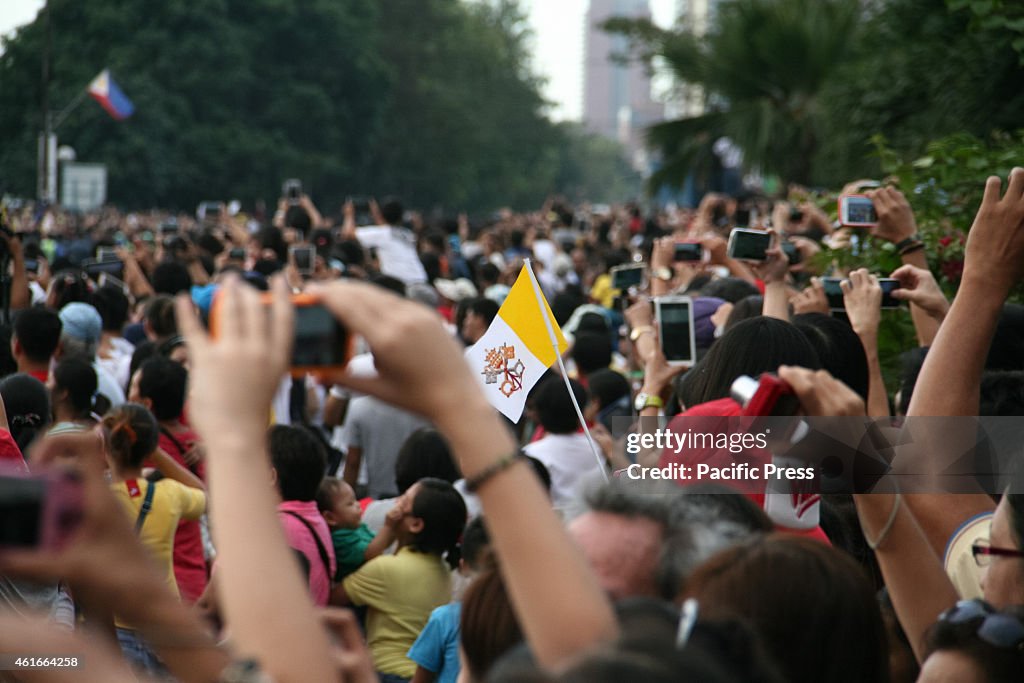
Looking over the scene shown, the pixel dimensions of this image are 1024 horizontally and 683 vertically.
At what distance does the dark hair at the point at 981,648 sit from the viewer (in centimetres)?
212

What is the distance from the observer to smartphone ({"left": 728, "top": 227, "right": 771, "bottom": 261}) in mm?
5344

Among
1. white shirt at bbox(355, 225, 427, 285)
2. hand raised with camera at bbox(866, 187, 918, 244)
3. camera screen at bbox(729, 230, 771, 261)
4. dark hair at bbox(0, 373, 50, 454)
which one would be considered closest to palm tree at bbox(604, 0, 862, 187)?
white shirt at bbox(355, 225, 427, 285)

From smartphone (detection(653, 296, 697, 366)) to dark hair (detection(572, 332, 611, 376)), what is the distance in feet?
7.55

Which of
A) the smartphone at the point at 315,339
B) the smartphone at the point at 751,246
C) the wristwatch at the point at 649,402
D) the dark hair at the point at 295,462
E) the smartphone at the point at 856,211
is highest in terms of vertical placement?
the smartphone at the point at 856,211

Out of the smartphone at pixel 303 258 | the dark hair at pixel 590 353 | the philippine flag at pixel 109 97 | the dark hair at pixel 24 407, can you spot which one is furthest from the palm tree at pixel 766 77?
the philippine flag at pixel 109 97

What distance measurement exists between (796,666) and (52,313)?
182 inches

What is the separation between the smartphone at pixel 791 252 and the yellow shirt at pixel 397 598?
233 centimetres

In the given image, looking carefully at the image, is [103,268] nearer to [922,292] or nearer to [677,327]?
[677,327]

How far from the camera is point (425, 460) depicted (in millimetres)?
5133

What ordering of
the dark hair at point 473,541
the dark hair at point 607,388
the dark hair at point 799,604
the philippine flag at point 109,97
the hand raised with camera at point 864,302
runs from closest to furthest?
the dark hair at point 799,604 < the dark hair at point 473,541 < the hand raised with camera at point 864,302 < the dark hair at point 607,388 < the philippine flag at point 109,97

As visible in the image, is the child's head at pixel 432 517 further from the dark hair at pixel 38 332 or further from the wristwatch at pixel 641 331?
the dark hair at pixel 38 332

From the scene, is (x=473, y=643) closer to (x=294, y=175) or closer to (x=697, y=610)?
(x=697, y=610)


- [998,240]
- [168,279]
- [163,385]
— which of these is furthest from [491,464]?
[168,279]

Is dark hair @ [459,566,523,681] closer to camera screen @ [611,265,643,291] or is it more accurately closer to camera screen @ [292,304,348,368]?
camera screen @ [292,304,348,368]
